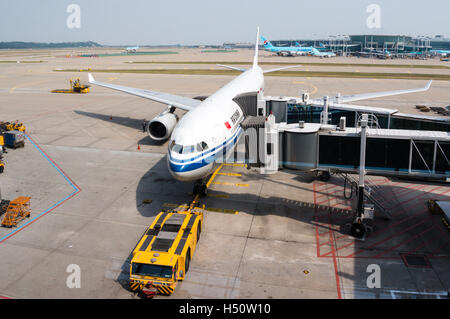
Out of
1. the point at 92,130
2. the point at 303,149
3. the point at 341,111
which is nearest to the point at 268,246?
the point at 303,149

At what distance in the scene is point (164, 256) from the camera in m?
13.3

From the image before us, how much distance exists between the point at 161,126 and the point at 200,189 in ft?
37.7

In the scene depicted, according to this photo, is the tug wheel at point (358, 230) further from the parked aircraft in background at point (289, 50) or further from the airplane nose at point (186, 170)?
the parked aircraft in background at point (289, 50)

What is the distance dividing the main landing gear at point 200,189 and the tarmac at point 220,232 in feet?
1.62

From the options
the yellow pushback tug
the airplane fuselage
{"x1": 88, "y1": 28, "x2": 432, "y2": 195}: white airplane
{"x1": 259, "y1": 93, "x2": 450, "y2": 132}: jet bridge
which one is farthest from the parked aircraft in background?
the yellow pushback tug

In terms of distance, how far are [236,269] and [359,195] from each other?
23.0ft

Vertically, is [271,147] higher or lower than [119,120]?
higher

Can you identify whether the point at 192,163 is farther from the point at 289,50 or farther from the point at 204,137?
the point at 289,50

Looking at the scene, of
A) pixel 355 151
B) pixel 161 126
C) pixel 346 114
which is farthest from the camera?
pixel 161 126

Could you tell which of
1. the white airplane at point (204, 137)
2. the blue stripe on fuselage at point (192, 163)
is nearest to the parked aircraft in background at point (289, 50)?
the white airplane at point (204, 137)

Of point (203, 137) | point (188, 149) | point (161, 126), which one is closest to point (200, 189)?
point (203, 137)

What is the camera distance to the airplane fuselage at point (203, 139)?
17.7 meters

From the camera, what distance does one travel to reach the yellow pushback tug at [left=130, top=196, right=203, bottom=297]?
42.3 feet

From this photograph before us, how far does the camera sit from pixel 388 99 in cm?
5547
